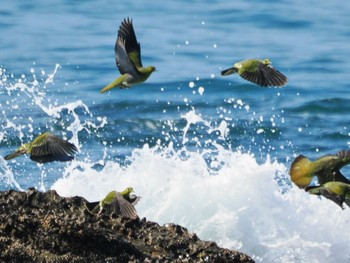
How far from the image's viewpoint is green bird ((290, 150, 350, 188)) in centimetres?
678

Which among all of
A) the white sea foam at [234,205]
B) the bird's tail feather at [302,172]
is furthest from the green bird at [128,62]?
the white sea foam at [234,205]

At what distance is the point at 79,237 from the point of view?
18.4 ft

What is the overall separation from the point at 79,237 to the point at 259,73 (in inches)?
94.3

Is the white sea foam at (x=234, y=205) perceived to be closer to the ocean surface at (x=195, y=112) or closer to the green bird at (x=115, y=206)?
the ocean surface at (x=195, y=112)

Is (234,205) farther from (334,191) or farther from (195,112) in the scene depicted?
(195,112)

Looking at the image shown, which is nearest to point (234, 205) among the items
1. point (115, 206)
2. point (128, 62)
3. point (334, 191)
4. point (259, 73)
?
point (259, 73)

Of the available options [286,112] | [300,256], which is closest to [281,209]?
[300,256]

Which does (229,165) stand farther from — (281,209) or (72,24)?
(72,24)

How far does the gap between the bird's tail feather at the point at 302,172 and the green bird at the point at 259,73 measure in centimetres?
86

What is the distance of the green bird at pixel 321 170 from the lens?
6781 mm

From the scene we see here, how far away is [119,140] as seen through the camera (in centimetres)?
1279

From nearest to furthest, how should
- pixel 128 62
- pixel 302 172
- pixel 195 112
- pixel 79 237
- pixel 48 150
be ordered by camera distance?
pixel 79 237
pixel 302 172
pixel 48 150
pixel 128 62
pixel 195 112

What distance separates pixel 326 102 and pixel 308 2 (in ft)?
25.3

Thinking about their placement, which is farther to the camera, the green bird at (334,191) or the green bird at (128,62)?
the green bird at (128,62)
